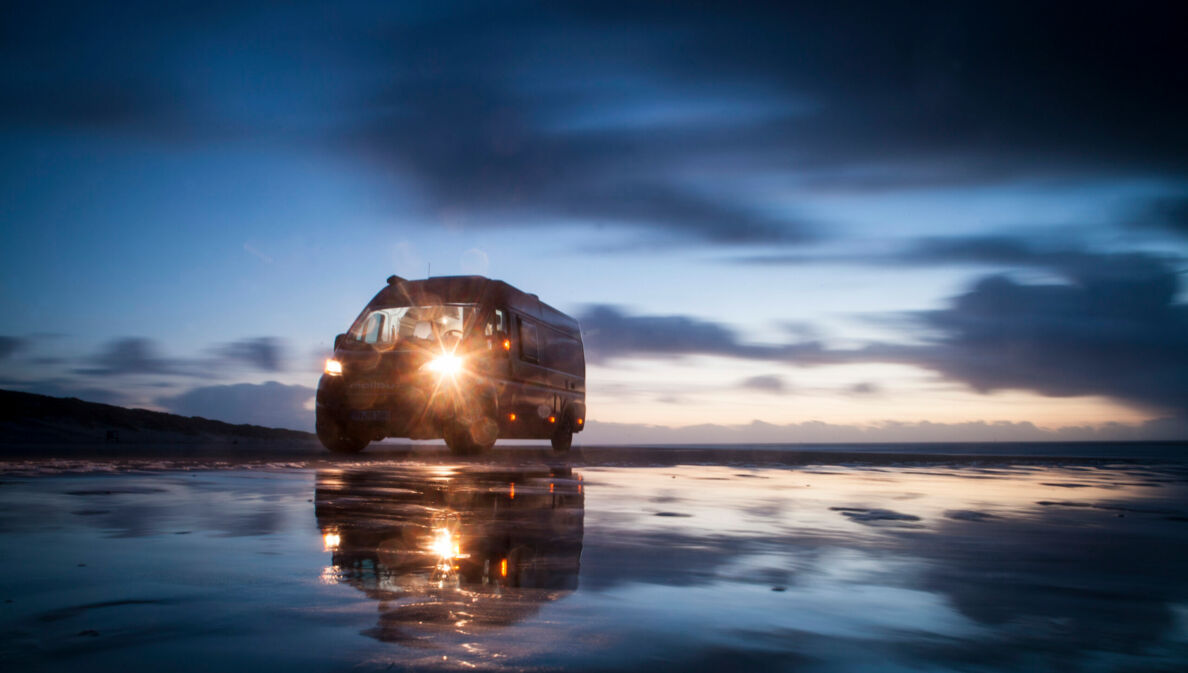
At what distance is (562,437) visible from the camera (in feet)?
61.6

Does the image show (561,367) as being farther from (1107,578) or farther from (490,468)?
(1107,578)

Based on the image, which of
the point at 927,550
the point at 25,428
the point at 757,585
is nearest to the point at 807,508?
the point at 927,550

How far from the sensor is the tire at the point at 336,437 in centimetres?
1373

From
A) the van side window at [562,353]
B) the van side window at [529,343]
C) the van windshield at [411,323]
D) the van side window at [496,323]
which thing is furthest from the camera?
the van side window at [562,353]

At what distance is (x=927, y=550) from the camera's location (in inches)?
177

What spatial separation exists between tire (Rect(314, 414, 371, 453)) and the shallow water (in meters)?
6.94

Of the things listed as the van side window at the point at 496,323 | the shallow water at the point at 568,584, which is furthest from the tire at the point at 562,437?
the shallow water at the point at 568,584

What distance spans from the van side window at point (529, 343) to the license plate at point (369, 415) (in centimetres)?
316

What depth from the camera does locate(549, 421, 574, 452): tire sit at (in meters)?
18.4

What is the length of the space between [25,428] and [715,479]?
2384 centimetres

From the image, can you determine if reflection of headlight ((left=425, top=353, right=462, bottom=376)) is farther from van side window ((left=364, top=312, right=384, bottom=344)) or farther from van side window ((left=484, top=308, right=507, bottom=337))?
van side window ((left=364, top=312, right=384, bottom=344))

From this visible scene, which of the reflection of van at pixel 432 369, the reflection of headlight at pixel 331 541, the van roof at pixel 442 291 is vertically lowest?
the reflection of headlight at pixel 331 541

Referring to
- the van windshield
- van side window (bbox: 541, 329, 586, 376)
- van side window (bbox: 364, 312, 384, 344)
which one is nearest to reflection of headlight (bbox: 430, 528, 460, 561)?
the van windshield

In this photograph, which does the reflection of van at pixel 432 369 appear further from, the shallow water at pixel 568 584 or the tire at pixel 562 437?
the shallow water at pixel 568 584
